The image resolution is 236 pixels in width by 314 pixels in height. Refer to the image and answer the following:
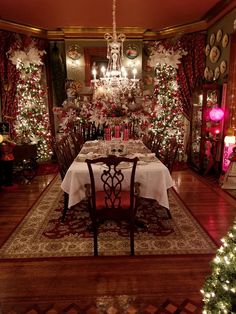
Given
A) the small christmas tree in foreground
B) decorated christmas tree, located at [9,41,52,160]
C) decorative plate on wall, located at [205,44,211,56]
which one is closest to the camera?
the small christmas tree in foreground

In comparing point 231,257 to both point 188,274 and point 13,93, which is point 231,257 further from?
point 13,93

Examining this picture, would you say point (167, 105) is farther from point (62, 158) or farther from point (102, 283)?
point (102, 283)

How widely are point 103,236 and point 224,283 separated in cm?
198

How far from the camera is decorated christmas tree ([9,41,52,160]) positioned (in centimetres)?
610

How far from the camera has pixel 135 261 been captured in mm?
2643

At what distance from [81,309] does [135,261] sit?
2.48ft

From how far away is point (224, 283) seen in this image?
1.31m

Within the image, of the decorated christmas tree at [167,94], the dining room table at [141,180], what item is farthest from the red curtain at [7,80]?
the dining room table at [141,180]

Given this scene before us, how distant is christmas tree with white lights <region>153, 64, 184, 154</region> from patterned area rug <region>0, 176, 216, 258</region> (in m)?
2.98

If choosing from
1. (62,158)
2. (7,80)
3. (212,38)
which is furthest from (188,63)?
(62,158)

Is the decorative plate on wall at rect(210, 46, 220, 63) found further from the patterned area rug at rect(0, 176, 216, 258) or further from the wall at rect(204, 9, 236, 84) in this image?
the patterned area rug at rect(0, 176, 216, 258)

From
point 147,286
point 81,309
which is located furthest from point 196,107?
point 81,309

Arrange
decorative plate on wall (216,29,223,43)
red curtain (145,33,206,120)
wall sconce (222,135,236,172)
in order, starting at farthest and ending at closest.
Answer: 1. red curtain (145,33,206,120)
2. decorative plate on wall (216,29,223,43)
3. wall sconce (222,135,236,172)

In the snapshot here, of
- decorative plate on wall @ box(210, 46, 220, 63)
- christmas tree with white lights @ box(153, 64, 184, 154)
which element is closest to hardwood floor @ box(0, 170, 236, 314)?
christmas tree with white lights @ box(153, 64, 184, 154)
